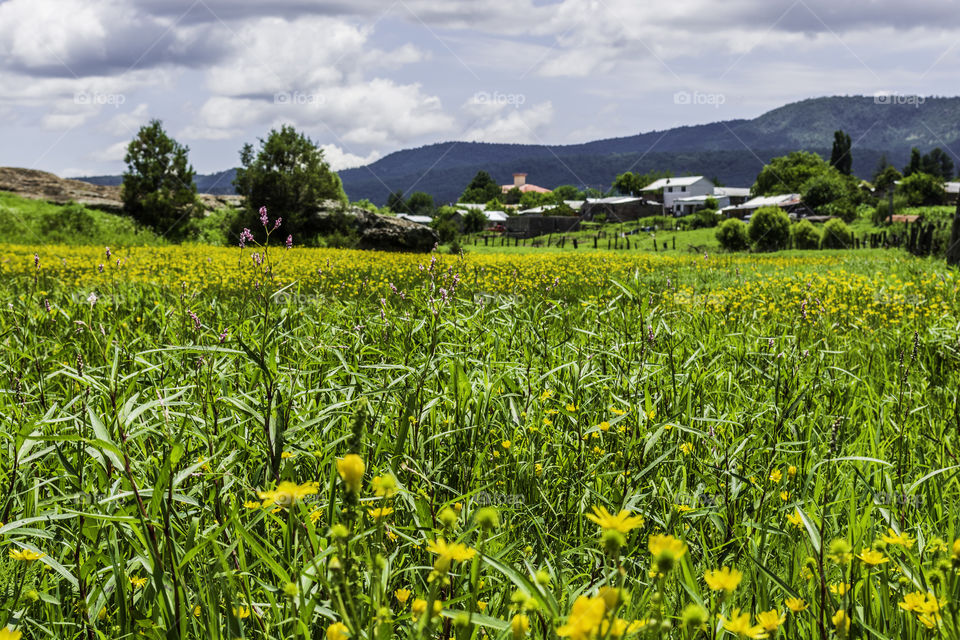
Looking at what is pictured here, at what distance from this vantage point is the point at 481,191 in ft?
472

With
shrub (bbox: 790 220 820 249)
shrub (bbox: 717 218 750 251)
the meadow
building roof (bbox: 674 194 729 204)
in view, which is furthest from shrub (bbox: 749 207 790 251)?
building roof (bbox: 674 194 729 204)

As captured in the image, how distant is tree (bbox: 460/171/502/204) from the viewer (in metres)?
143

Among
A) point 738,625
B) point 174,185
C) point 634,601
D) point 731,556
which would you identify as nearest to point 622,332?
point 731,556

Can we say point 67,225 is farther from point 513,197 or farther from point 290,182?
point 513,197

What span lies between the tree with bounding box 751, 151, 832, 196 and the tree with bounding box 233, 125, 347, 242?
85.7 m

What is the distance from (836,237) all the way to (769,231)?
3.94 metres

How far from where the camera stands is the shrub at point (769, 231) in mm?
39844

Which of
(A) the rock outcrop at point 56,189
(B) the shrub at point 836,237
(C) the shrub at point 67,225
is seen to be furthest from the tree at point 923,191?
(C) the shrub at point 67,225

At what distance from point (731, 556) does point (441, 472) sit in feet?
3.97

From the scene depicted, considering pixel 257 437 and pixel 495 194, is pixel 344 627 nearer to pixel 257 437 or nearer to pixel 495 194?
pixel 257 437

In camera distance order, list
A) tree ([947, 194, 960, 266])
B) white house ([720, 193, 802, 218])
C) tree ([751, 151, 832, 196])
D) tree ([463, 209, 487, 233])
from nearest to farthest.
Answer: tree ([947, 194, 960, 266]), white house ([720, 193, 802, 218]), tree ([751, 151, 832, 196]), tree ([463, 209, 487, 233])

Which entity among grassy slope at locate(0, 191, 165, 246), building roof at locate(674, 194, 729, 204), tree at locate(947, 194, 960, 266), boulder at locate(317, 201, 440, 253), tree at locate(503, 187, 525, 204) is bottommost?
tree at locate(947, 194, 960, 266)

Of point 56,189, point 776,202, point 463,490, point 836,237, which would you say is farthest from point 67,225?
point 776,202

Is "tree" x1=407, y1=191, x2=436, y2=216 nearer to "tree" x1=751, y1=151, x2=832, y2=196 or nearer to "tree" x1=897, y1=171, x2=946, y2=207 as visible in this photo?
"tree" x1=751, y1=151, x2=832, y2=196
